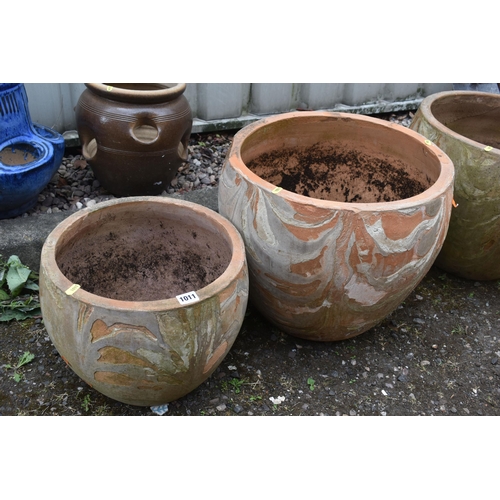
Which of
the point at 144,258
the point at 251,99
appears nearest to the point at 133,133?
the point at 144,258

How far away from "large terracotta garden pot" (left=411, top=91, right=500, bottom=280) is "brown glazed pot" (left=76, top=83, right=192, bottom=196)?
4.05 feet

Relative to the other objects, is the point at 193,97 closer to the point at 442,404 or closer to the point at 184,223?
the point at 184,223

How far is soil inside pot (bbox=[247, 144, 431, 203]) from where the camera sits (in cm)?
251

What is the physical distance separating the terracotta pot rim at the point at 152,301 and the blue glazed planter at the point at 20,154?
2.47ft

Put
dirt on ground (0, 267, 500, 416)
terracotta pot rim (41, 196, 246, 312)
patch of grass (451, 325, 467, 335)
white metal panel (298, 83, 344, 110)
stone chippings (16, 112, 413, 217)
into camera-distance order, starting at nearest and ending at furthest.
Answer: terracotta pot rim (41, 196, 246, 312)
dirt on ground (0, 267, 500, 416)
patch of grass (451, 325, 467, 335)
stone chippings (16, 112, 413, 217)
white metal panel (298, 83, 344, 110)

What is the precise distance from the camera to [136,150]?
283 centimetres

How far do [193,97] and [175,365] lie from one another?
7.49ft

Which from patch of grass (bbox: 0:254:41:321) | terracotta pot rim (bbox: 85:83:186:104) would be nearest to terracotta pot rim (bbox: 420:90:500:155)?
terracotta pot rim (bbox: 85:83:186:104)

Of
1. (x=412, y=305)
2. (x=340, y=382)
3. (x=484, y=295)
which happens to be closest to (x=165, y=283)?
(x=340, y=382)

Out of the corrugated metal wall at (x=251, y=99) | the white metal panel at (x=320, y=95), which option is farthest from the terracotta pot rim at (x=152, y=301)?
the white metal panel at (x=320, y=95)

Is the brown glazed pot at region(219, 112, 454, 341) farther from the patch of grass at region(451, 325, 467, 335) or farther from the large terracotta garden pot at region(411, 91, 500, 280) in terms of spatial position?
the patch of grass at region(451, 325, 467, 335)

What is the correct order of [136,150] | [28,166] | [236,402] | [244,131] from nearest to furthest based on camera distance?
[236,402] < [244,131] < [28,166] < [136,150]

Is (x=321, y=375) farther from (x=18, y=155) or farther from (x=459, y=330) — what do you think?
(x=18, y=155)

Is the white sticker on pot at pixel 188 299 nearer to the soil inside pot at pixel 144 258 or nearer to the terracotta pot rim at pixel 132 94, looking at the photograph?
the soil inside pot at pixel 144 258
